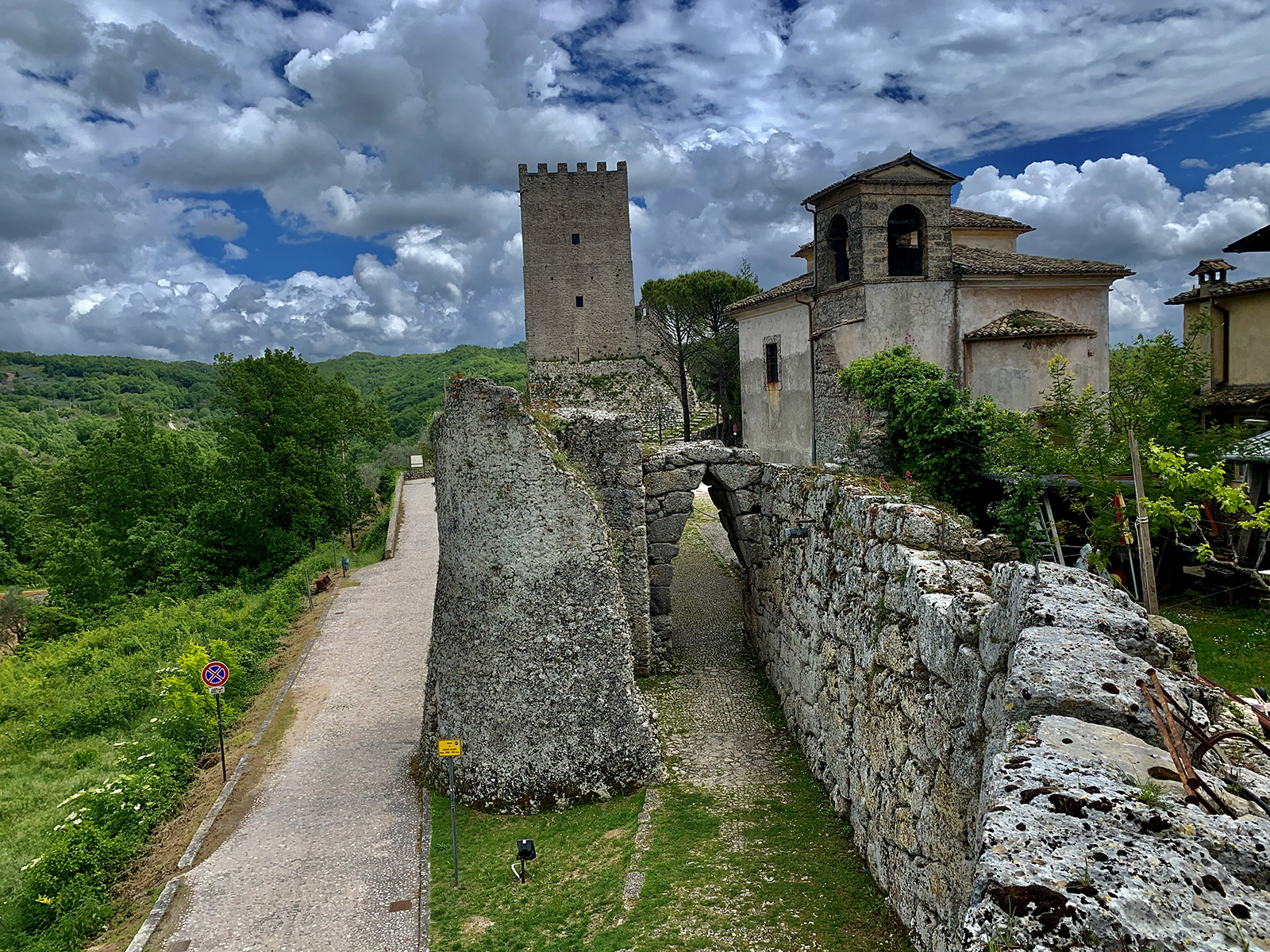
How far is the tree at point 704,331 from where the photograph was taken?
43.8 m

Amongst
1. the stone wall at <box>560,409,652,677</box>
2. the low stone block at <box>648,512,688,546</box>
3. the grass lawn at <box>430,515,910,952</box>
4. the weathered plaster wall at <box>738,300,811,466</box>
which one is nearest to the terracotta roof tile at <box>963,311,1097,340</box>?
the weathered plaster wall at <box>738,300,811,466</box>

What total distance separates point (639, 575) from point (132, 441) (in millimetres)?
31745

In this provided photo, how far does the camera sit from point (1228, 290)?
69.1 ft

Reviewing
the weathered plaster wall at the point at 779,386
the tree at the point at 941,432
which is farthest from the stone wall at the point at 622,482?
the weathered plaster wall at the point at 779,386

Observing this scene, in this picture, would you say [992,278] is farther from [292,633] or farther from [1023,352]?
[292,633]

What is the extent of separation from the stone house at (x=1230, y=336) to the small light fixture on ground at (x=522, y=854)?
1841 centimetres

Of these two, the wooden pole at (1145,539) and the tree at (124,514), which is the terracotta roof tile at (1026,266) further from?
the tree at (124,514)

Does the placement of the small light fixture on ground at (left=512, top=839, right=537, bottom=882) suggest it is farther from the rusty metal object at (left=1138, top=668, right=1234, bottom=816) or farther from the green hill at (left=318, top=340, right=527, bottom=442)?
the green hill at (left=318, top=340, right=527, bottom=442)

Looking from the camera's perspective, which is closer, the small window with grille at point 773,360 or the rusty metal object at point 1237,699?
the rusty metal object at point 1237,699

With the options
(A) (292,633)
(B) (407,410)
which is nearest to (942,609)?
(A) (292,633)

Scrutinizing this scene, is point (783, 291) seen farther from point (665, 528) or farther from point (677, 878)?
point (677, 878)

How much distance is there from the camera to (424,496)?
41.7 m

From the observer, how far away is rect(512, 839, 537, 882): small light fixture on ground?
9.37 meters

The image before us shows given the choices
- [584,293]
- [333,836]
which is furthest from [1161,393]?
[584,293]
